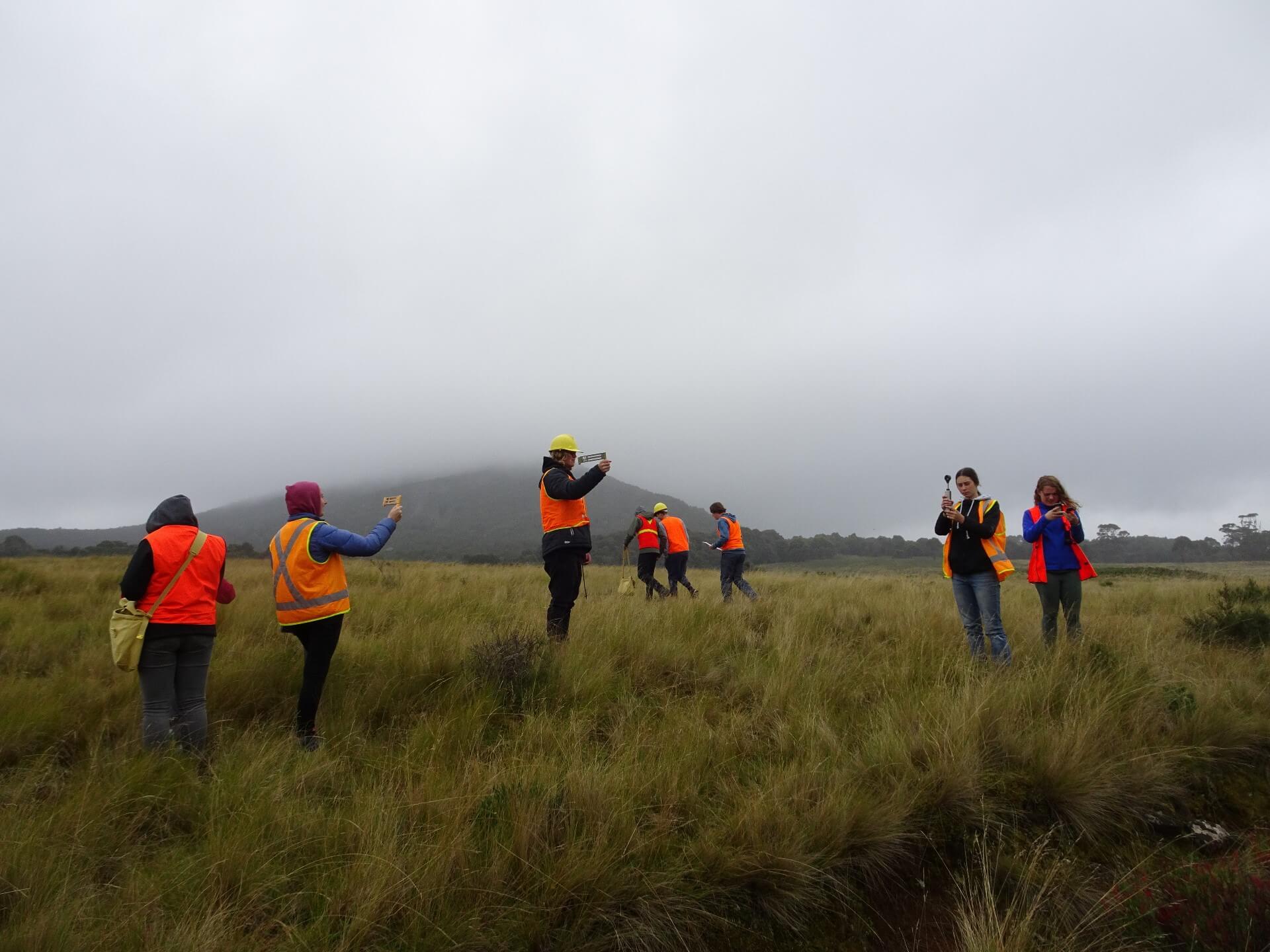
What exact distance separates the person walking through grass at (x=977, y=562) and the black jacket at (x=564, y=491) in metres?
3.31

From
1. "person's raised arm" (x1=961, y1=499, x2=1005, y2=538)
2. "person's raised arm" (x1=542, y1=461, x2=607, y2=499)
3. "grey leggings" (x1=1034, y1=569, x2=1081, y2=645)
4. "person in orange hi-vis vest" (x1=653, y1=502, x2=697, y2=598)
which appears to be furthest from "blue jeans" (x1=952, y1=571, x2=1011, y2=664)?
"person in orange hi-vis vest" (x1=653, y1=502, x2=697, y2=598)

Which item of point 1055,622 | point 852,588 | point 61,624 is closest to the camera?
point 1055,622

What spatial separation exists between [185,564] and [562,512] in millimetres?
2905

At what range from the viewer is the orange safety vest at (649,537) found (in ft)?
34.1

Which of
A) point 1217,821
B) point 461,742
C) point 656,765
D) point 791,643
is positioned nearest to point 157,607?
point 461,742

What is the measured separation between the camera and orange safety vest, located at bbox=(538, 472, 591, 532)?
545 cm

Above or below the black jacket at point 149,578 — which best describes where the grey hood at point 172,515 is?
above

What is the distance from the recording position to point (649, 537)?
10492 millimetres

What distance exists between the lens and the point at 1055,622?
19.2 feet

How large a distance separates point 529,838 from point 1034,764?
2819mm

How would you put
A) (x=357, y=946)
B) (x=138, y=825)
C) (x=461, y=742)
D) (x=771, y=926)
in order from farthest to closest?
(x=461, y=742) < (x=138, y=825) < (x=771, y=926) < (x=357, y=946)

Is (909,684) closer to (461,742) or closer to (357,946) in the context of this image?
(461,742)

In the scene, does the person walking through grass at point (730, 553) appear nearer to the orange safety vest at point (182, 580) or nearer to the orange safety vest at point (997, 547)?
the orange safety vest at point (997, 547)

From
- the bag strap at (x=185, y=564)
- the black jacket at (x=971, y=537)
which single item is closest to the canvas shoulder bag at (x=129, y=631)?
the bag strap at (x=185, y=564)
